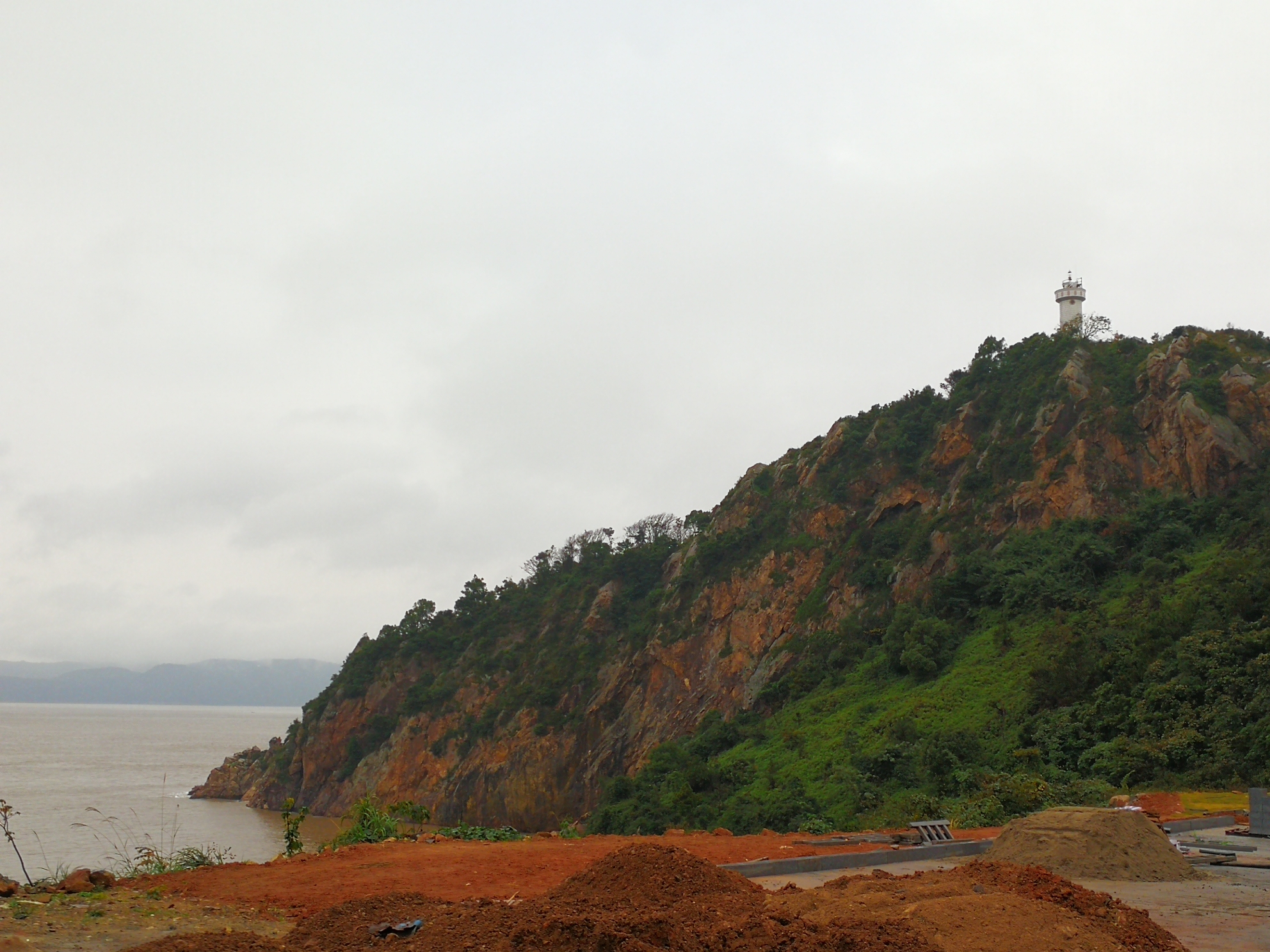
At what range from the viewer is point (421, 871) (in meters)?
11.1

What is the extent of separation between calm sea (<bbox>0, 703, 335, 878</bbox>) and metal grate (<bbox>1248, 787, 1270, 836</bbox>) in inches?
598

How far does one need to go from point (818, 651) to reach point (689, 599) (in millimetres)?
10202

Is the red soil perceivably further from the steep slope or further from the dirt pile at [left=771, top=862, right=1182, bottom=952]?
the steep slope

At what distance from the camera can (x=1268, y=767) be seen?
59.5 feet

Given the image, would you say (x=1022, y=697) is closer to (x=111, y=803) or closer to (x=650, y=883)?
(x=650, y=883)

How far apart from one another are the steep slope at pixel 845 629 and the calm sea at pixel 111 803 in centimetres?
598

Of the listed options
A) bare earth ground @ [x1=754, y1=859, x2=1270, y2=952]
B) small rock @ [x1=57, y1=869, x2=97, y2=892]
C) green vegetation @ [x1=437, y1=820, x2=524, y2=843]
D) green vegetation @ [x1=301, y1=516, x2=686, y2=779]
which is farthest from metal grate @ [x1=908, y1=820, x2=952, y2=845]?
green vegetation @ [x1=301, y1=516, x2=686, y2=779]

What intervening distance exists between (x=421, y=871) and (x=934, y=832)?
773cm

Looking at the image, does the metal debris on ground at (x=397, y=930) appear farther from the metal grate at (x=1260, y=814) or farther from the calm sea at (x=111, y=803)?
the metal grate at (x=1260, y=814)

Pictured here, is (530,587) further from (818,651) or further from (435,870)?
(435,870)

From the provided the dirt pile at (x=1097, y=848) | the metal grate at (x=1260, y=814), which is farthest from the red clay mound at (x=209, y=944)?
the metal grate at (x=1260, y=814)

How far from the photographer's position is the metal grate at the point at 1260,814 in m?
13.4

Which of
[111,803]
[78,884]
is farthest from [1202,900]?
[111,803]

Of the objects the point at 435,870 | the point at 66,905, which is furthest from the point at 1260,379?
the point at 66,905
